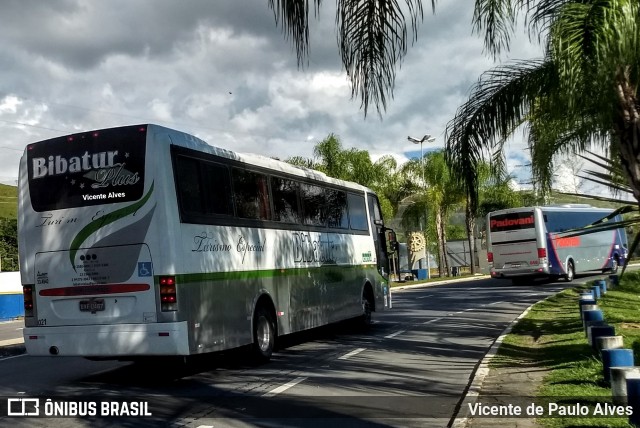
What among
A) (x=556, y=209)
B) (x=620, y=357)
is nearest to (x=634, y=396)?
(x=620, y=357)

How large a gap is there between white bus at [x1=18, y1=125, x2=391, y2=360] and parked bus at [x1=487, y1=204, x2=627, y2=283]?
904 inches

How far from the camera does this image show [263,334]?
11195 millimetres

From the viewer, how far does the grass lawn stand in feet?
23.0

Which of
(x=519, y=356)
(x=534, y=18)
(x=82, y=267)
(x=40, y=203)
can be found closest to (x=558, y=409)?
(x=519, y=356)

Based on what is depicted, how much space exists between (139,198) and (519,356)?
594cm

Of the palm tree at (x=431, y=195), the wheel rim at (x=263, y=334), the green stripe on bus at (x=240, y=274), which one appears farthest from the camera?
the palm tree at (x=431, y=195)

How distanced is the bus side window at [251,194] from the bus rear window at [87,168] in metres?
1.90

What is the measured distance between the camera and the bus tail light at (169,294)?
8.95 m

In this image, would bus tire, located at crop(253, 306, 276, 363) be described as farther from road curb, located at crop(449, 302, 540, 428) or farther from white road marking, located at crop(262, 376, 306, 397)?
road curb, located at crop(449, 302, 540, 428)

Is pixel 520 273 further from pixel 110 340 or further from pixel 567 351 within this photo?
pixel 110 340

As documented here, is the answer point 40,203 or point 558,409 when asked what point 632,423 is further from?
point 40,203

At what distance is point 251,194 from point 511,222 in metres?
23.8

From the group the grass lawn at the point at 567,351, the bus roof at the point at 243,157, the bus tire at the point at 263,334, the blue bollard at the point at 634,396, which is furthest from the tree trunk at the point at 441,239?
the blue bollard at the point at 634,396

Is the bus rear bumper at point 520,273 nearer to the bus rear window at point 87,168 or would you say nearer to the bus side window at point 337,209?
the bus side window at point 337,209
